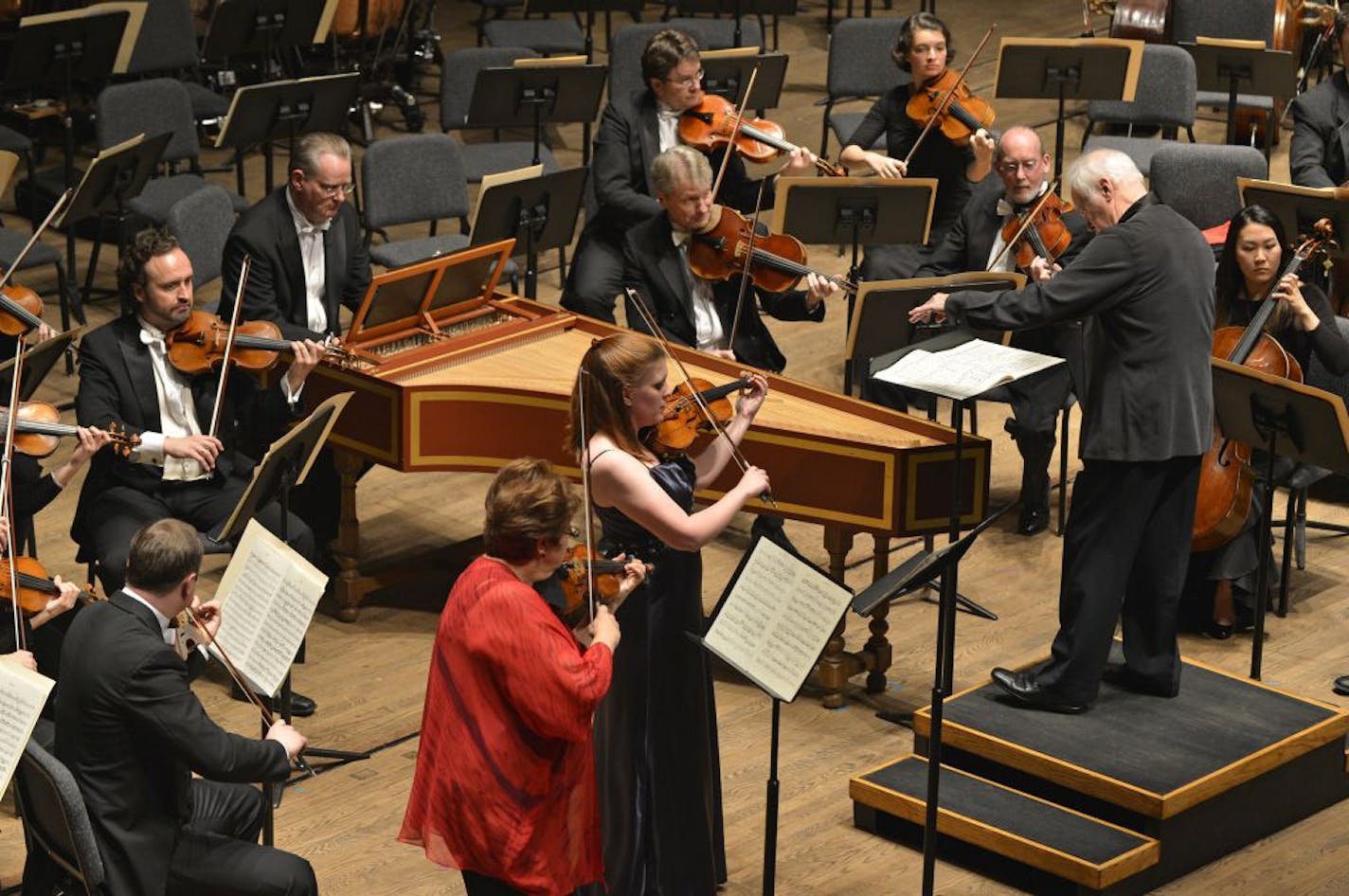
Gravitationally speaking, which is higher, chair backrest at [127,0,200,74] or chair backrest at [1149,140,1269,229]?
chair backrest at [127,0,200,74]

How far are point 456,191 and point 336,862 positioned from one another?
A: 372 centimetres

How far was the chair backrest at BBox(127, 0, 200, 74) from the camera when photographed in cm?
941

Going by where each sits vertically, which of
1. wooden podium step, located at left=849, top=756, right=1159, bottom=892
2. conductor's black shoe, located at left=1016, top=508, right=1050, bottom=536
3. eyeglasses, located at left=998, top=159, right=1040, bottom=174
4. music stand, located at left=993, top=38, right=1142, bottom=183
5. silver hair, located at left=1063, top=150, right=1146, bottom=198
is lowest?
wooden podium step, located at left=849, top=756, right=1159, bottom=892

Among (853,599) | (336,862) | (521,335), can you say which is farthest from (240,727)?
(853,599)

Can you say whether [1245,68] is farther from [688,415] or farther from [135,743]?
[135,743]

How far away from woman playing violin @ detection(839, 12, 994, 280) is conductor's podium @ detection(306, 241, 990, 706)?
5.27 feet

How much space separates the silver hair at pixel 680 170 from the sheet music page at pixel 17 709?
3134 mm

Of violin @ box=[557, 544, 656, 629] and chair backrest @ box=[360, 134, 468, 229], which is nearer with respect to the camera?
violin @ box=[557, 544, 656, 629]

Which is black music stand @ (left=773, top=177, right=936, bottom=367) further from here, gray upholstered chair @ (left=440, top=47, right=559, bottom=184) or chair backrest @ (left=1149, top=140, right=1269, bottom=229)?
gray upholstered chair @ (left=440, top=47, right=559, bottom=184)

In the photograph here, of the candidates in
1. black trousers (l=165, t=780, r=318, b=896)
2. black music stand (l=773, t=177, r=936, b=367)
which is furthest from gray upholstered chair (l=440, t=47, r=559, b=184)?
black trousers (l=165, t=780, r=318, b=896)

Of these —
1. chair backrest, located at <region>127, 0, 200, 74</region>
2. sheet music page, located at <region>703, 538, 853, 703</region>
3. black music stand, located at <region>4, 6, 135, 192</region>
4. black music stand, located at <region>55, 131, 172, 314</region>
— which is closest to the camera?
sheet music page, located at <region>703, 538, 853, 703</region>

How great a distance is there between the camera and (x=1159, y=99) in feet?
29.5

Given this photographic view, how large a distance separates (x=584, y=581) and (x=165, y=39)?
19.5 feet

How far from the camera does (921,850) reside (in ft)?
17.6
